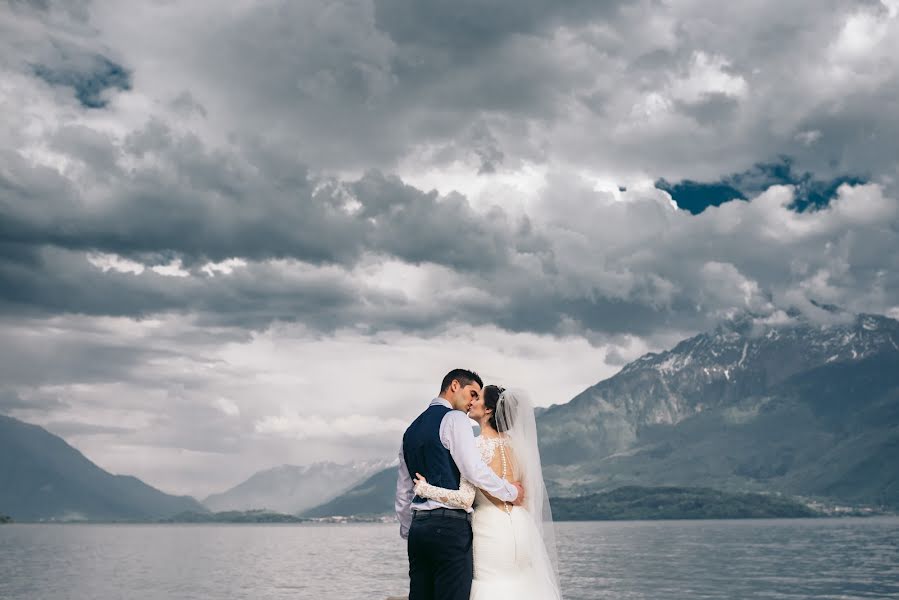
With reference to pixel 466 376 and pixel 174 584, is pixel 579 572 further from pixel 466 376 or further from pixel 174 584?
pixel 466 376

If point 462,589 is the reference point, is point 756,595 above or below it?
below

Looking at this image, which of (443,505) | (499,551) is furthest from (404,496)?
(499,551)

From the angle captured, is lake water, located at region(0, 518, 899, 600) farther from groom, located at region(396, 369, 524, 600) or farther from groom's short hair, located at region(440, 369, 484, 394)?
groom's short hair, located at region(440, 369, 484, 394)

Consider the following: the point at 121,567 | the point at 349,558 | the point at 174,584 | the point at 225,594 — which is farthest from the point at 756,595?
the point at 121,567

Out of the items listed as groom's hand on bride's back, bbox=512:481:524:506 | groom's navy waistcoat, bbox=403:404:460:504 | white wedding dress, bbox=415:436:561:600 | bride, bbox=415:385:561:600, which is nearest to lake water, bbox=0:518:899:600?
bride, bbox=415:385:561:600

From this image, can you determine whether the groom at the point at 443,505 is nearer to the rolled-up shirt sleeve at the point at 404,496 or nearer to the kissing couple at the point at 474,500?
the kissing couple at the point at 474,500

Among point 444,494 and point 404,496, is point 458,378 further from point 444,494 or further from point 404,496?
point 404,496

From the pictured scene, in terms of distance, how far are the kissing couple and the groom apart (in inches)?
0.5

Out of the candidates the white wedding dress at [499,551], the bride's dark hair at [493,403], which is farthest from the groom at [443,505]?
the bride's dark hair at [493,403]

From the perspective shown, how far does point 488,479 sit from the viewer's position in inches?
482

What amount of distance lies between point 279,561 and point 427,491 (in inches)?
6325

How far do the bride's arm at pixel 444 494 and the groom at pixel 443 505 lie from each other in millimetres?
87

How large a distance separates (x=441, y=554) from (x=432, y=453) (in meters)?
1.40

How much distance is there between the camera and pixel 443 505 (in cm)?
1202
